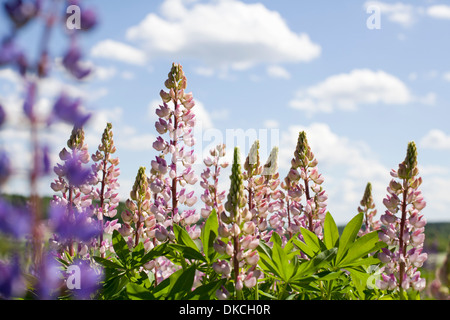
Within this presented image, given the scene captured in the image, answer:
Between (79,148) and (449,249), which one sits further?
(79,148)

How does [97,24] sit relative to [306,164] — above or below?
above

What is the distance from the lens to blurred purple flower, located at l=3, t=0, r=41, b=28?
172 centimetres


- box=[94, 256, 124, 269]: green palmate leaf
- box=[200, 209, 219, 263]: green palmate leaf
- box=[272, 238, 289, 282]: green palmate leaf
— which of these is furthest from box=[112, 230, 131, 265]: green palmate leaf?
box=[272, 238, 289, 282]: green palmate leaf

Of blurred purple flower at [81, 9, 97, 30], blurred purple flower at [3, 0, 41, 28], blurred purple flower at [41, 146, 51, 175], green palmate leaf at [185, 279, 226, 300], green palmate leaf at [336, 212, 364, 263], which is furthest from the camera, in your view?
green palmate leaf at [336, 212, 364, 263]

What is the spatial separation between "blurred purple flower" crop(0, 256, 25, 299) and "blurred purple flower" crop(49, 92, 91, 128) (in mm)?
506

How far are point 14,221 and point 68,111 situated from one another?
0.42m

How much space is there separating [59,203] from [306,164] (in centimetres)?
179

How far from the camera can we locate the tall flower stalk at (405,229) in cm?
266

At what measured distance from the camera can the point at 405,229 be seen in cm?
274

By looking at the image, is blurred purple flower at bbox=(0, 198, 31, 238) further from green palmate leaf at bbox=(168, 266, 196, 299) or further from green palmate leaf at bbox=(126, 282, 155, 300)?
green palmate leaf at bbox=(168, 266, 196, 299)

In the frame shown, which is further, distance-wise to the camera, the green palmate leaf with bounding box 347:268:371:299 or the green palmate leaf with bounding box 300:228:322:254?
the green palmate leaf with bounding box 300:228:322:254

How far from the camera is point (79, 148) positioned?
11.7 feet
